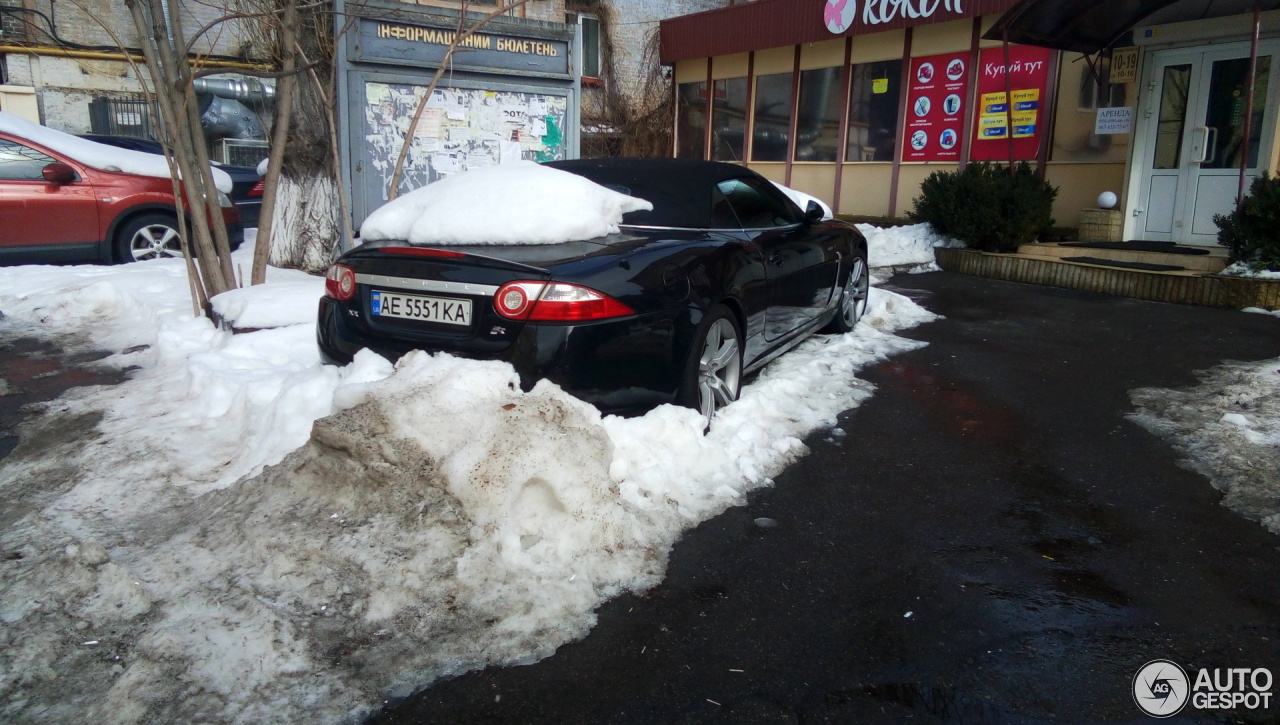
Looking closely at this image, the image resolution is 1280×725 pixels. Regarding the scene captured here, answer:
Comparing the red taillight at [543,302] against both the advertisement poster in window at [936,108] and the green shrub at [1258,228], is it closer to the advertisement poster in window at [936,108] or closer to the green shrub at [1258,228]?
the green shrub at [1258,228]

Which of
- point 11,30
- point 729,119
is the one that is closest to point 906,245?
point 729,119

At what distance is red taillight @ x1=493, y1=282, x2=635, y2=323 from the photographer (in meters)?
3.72

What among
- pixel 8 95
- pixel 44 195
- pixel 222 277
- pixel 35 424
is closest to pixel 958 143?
pixel 222 277

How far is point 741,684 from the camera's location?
8.61 feet

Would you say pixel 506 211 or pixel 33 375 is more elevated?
pixel 506 211

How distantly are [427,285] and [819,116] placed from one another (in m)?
14.0

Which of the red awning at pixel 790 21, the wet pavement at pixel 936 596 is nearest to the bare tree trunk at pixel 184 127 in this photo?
the wet pavement at pixel 936 596

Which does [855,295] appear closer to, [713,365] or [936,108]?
[713,365]

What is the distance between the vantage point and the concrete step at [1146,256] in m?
9.77

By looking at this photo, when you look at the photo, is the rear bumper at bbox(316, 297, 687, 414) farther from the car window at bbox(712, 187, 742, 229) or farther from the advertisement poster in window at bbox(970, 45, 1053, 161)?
the advertisement poster in window at bbox(970, 45, 1053, 161)

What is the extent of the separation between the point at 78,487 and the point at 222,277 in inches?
129

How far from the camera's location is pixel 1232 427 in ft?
16.1

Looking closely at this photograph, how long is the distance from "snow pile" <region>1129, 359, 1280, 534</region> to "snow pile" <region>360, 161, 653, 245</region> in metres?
3.07

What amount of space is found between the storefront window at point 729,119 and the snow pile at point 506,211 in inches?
554
